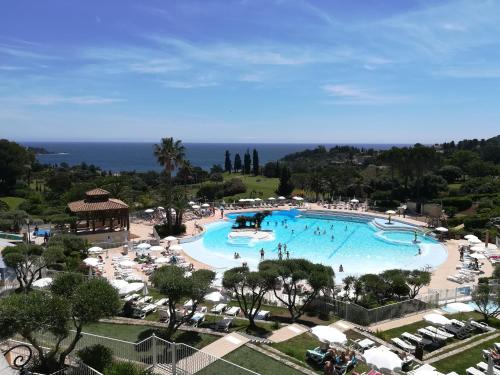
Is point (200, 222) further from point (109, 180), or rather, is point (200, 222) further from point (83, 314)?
point (83, 314)

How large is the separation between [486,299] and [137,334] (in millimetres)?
15308

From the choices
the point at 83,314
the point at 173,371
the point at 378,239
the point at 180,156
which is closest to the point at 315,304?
the point at 173,371

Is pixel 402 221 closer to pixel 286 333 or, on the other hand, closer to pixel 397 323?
pixel 397 323

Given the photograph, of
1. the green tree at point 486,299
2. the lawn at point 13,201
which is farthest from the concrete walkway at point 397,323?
the lawn at point 13,201

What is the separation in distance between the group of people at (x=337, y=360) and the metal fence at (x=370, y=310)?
4.64 m

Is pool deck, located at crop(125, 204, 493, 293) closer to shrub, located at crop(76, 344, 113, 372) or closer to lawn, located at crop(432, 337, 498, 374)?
lawn, located at crop(432, 337, 498, 374)

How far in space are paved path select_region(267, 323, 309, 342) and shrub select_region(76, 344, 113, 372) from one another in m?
5.77

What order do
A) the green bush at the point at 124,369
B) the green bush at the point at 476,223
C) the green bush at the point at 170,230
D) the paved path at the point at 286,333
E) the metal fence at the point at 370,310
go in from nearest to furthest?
the green bush at the point at 124,369, the paved path at the point at 286,333, the metal fence at the point at 370,310, the green bush at the point at 476,223, the green bush at the point at 170,230

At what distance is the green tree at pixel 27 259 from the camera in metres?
19.5

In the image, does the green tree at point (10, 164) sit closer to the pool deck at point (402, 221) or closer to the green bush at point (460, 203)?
the pool deck at point (402, 221)

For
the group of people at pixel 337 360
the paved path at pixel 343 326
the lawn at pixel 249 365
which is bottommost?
the paved path at pixel 343 326

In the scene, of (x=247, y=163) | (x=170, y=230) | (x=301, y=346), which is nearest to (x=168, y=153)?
(x=170, y=230)

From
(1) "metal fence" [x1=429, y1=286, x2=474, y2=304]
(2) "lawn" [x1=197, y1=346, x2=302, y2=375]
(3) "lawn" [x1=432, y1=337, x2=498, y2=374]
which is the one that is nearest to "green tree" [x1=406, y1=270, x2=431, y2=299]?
(1) "metal fence" [x1=429, y1=286, x2=474, y2=304]

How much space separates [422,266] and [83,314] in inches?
998
